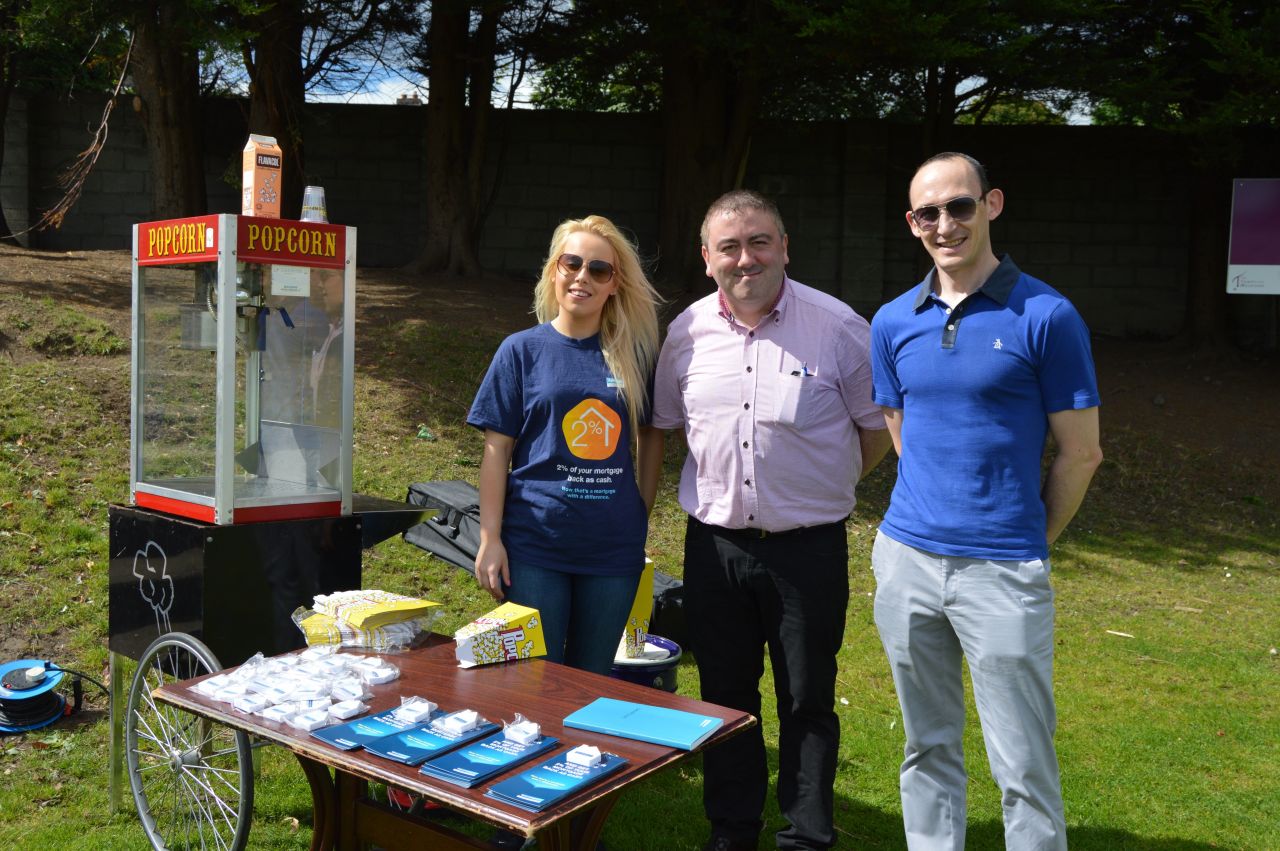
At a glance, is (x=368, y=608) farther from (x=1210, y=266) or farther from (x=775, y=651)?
(x=1210, y=266)

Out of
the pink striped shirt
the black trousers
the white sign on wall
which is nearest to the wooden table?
the black trousers

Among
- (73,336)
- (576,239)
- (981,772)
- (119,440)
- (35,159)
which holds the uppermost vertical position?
(35,159)

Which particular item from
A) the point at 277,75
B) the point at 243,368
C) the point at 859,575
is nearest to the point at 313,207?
the point at 243,368

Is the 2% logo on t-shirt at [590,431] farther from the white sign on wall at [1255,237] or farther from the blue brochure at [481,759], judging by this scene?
the white sign on wall at [1255,237]

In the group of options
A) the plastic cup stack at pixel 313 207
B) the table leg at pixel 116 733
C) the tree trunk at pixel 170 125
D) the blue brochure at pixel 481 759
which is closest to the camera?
the blue brochure at pixel 481 759

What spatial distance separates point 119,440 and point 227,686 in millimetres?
4918

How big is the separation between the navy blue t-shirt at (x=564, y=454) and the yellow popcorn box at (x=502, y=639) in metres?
0.23

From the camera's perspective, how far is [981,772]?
433cm

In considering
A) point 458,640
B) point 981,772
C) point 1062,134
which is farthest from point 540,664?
point 1062,134

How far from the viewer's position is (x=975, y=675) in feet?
9.05

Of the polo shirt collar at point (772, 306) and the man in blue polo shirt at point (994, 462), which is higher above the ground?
the polo shirt collar at point (772, 306)

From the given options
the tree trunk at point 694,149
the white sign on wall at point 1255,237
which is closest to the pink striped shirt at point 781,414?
the tree trunk at point 694,149

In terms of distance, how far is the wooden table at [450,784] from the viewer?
2186 mm

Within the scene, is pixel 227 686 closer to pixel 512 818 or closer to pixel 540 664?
pixel 540 664
